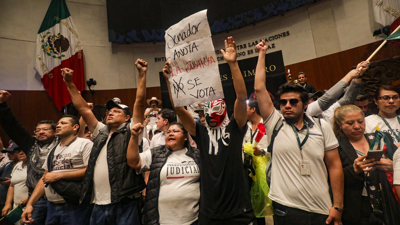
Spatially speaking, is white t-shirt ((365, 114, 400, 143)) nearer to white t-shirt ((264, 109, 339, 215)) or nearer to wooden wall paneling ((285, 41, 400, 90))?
white t-shirt ((264, 109, 339, 215))

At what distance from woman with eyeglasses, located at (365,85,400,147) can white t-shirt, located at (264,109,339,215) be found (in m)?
0.97

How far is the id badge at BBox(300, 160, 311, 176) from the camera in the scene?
1.88 m

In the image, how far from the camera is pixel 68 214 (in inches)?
101

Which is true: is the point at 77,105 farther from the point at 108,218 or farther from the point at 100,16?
the point at 100,16

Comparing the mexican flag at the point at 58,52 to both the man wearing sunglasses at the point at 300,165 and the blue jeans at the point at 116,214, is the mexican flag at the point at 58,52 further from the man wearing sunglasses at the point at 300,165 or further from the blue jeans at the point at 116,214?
the man wearing sunglasses at the point at 300,165

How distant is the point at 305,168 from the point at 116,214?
1.77 m

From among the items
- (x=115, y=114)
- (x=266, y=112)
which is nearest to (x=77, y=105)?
(x=115, y=114)

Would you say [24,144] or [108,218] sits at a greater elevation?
[24,144]

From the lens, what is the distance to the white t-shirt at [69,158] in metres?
2.64

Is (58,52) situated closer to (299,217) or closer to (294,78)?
(294,78)

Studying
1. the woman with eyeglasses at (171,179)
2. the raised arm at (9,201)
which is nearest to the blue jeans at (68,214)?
the woman with eyeglasses at (171,179)

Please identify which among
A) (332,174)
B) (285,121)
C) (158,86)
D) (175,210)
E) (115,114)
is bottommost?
(175,210)

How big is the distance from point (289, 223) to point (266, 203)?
2.24 feet

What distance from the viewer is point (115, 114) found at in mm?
2707
